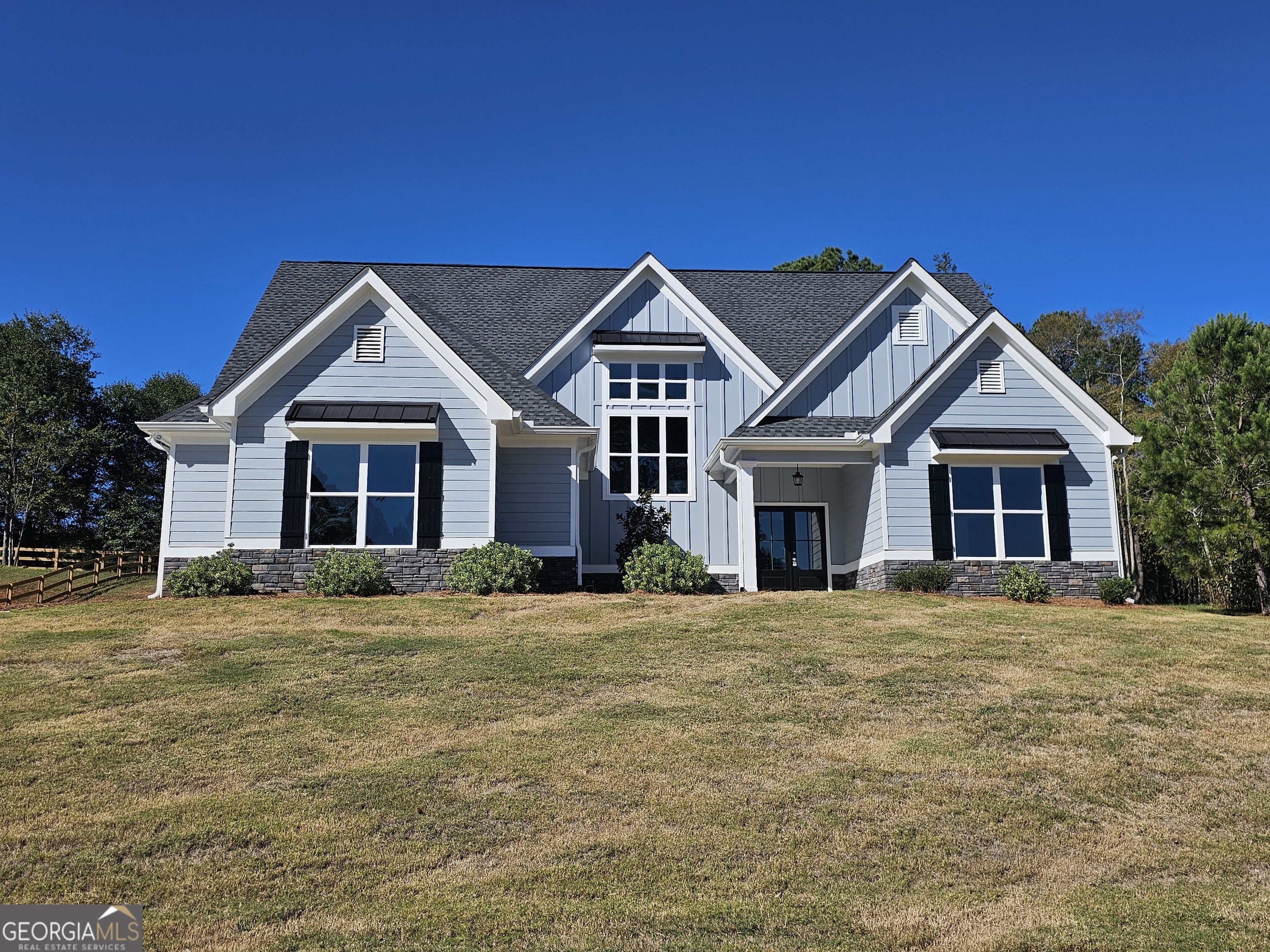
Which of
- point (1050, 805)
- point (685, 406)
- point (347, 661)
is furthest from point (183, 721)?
point (685, 406)

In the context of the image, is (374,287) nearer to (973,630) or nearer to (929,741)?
(973,630)

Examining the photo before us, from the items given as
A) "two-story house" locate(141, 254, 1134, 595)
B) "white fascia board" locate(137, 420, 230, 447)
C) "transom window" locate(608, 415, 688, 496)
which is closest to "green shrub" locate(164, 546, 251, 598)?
"two-story house" locate(141, 254, 1134, 595)

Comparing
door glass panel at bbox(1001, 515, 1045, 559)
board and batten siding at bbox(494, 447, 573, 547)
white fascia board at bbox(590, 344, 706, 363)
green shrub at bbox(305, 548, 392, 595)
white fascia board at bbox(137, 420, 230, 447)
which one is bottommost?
green shrub at bbox(305, 548, 392, 595)

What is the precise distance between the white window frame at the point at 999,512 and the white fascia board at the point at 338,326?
8.54 meters

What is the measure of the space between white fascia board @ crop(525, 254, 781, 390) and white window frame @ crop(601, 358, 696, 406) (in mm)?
848

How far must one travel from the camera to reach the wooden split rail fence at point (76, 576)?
2191 centimetres

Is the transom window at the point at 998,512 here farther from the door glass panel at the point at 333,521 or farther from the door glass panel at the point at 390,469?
the door glass panel at the point at 333,521

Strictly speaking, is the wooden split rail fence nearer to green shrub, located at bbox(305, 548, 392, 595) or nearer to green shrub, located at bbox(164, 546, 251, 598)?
green shrub, located at bbox(164, 546, 251, 598)

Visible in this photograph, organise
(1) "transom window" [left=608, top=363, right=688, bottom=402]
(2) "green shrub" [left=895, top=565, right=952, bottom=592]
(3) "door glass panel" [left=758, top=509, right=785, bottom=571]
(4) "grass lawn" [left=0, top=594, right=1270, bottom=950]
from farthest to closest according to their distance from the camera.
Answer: (1) "transom window" [left=608, top=363, right=688, bottom=402] < (3) "door glass panel" [left=758, top=509, right=785, bottom=571] < (2) "green shrub" [left=895, top=565, right=952, bottom=592] < (4) "grass lawn" [left=0, top=594, right=1270, bottom=950]

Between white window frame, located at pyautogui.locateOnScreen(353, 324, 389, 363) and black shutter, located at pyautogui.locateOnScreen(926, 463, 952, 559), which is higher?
white window frame, located at pyautogui.locateOnScreen(353, 324, 389, 363)

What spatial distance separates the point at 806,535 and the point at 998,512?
4179 mm

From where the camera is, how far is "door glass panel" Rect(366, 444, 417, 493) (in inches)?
701

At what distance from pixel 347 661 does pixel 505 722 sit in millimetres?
3143

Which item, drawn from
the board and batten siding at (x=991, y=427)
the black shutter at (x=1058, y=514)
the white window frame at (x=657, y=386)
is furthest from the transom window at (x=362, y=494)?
the black shutter at (x=1058, y=514)
